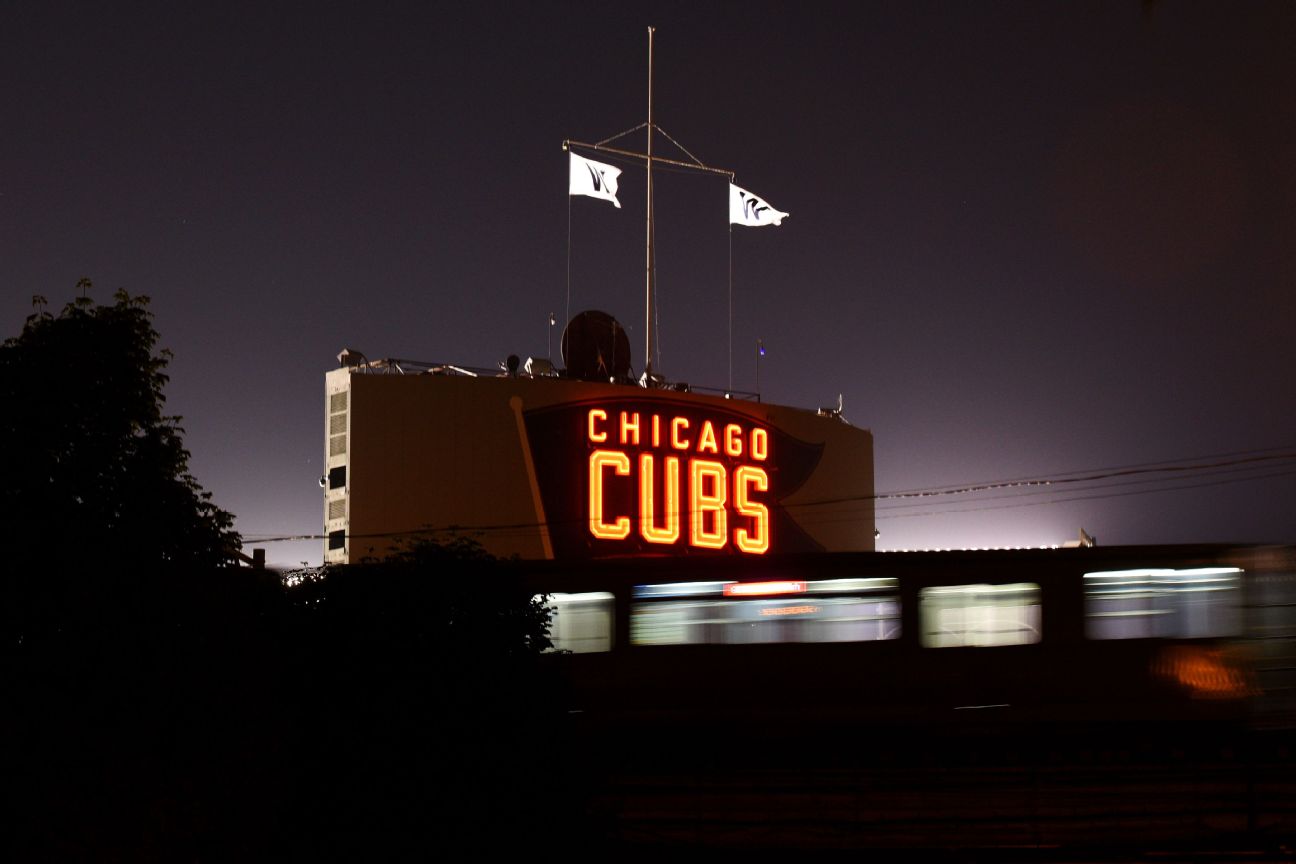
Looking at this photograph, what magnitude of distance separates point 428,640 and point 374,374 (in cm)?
3240

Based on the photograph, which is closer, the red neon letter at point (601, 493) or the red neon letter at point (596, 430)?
the red neon letter at point (601, 493)

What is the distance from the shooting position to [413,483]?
45.8 metres

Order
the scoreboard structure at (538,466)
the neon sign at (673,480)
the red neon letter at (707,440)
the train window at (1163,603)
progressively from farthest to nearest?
the red neon letter at (707,440) < the neon sign at (673,480) < the scoreboard structure at (538,466) < the train window at (1163,603)

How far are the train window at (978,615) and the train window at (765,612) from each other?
2.06 ft

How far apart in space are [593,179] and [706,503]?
13.9 meters

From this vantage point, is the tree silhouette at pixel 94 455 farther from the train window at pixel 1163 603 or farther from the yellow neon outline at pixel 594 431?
the yellow neon outline at pixel 594 431

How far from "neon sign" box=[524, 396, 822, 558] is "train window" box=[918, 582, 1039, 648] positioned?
25.3 m

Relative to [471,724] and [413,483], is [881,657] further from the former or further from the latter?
[413,483]

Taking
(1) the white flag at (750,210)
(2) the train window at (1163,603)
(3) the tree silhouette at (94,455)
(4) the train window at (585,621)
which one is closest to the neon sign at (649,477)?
(1) the white flag at (750,210)

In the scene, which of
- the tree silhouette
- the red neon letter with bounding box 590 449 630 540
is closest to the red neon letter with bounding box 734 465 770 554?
the red neon letter with bounding box 590 449 630 540

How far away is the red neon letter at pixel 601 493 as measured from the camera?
47.9m

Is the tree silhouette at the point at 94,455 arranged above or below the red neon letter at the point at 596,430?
below

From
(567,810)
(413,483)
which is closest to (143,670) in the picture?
(567,810)

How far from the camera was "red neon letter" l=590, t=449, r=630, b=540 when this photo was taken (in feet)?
157
